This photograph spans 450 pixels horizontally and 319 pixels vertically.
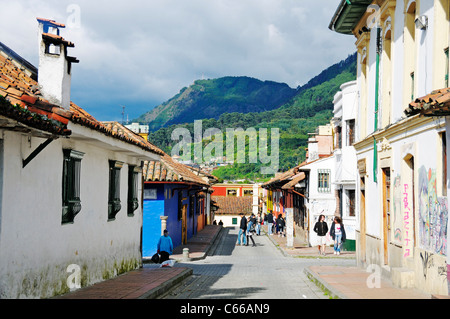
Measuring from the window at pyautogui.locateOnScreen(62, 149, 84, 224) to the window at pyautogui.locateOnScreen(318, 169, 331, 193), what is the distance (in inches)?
770

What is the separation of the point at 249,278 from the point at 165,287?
165 inches

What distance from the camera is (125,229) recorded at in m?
15.0

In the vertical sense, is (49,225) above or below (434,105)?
below

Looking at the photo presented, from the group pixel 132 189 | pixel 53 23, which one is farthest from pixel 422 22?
pixel 132 189

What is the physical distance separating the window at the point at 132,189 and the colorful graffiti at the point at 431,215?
314 inches

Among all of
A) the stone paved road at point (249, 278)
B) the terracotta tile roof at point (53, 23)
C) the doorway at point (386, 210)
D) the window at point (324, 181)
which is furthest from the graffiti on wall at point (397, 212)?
the window at point (324, 181)

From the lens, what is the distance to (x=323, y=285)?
12.5 metres

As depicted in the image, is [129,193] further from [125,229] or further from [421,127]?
[421,127]

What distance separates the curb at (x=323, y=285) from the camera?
10960 millimetres

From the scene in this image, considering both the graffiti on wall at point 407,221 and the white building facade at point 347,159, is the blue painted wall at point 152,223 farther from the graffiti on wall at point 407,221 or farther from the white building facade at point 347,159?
the graffiti on wall at point 407,221

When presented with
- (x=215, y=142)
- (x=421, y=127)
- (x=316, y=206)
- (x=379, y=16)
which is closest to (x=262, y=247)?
(x=316, y=206)

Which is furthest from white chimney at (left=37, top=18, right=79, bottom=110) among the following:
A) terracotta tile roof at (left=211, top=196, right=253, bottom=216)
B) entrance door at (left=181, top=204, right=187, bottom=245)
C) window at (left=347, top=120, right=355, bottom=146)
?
terracotta tile roof at (left=211, top=196, right=253, bottom=216)

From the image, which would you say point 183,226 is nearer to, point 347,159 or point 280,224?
point 280,224
